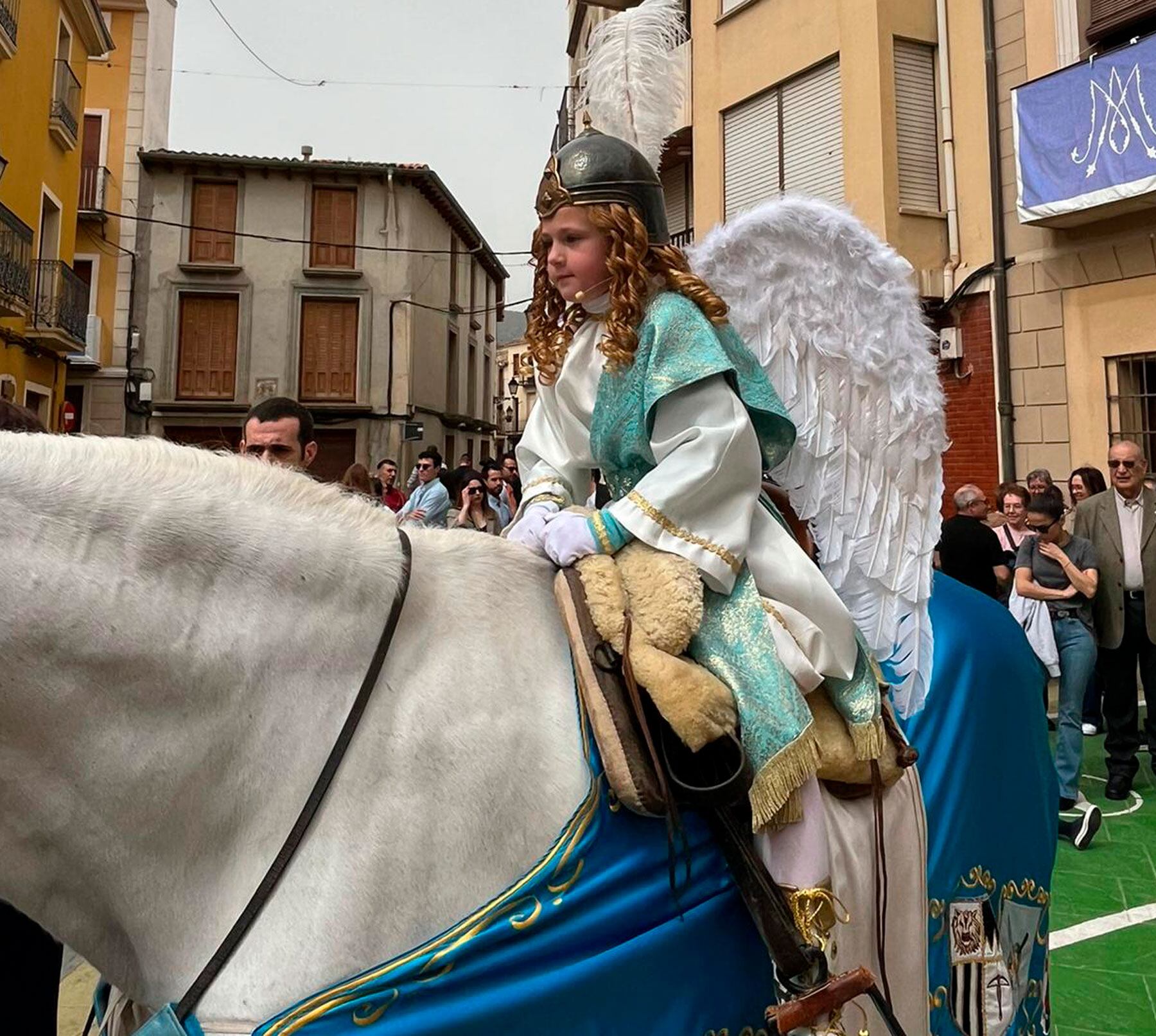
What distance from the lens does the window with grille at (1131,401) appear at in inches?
337

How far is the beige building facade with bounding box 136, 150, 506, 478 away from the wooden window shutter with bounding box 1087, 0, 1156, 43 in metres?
16.8

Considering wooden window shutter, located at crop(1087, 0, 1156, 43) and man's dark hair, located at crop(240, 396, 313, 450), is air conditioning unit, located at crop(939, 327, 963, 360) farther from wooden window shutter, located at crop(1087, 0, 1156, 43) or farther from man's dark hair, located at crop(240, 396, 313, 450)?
man's dark hair, located at crop(240, 396, 313, 450)

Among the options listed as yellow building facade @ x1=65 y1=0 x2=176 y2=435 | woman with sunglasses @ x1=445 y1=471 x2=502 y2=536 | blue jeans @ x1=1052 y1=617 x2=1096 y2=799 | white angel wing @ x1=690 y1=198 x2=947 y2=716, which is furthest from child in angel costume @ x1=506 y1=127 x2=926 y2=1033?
yellow building facade @ x1=65 y1=0 x2=176 y2=435

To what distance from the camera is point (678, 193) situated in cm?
1366

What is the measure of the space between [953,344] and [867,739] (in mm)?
9165

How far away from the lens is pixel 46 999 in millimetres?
2029

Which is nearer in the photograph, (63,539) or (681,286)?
(63,539)

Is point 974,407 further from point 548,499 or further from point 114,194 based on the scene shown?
point 114,194

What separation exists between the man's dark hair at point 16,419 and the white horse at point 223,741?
1.10m

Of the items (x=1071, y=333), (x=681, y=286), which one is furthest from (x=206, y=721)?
(x=1071, y=333)

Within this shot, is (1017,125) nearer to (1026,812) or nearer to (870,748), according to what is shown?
(1026,812)

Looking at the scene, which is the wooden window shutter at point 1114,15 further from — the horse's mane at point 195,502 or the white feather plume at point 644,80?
the horse's mane at point 195,502

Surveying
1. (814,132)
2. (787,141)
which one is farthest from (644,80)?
(787,141)

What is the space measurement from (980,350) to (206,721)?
1002 cm
